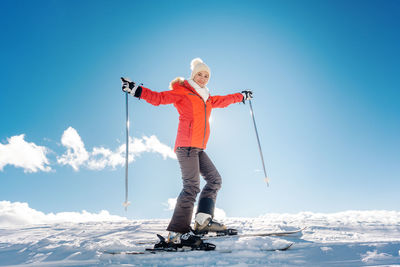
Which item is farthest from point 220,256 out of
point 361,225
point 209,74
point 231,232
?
point 361,225

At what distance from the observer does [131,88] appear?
3.44 m

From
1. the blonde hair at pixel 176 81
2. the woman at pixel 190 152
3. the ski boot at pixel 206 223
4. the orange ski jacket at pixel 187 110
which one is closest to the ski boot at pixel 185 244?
the woman at pixel 190 152

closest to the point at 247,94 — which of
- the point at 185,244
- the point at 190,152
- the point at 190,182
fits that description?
the point at 190,152

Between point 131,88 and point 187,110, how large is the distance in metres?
0.89

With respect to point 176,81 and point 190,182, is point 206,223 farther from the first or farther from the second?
point 176,81

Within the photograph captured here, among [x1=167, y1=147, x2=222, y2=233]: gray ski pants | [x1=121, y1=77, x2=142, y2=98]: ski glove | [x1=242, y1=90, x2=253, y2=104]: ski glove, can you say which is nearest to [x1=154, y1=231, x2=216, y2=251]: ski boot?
[x1=167, y1=147, x2=222, y2=233]: gray ski pants

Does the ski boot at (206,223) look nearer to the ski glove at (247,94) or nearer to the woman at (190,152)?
the woman at (190,152)

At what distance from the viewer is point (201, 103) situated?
12.5ft

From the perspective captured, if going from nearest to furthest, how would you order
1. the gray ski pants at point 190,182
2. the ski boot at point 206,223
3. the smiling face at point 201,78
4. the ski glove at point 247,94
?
the gray ski pants at point 190,182, the ski boot at point 206,223, the smiling face at point 201,78, the ski glove at point 247,94

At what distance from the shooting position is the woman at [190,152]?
3.29m

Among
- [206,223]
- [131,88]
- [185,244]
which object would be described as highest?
[131,88]

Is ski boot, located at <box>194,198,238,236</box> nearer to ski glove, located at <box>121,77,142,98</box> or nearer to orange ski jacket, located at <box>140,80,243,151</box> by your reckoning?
orange ski jacket, located at <box>140,80,243,151</box>

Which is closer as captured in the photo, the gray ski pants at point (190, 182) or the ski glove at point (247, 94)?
the gray ski pants at point (190, 182)

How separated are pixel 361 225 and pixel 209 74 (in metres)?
3.95
